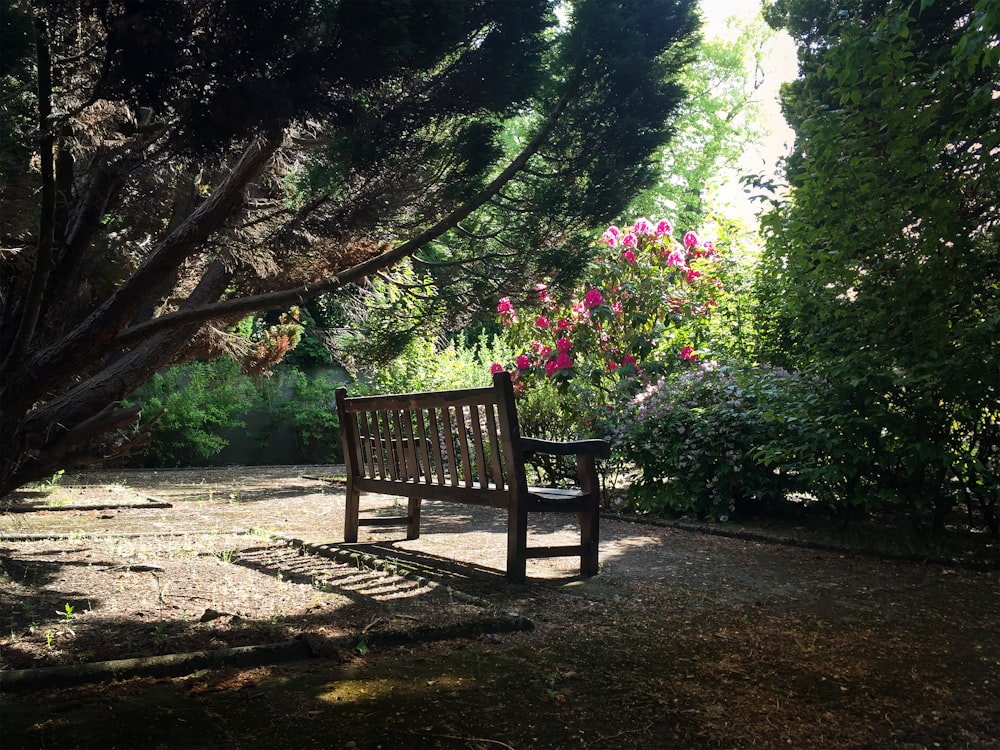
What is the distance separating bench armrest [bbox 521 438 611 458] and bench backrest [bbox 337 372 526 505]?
0.11 m

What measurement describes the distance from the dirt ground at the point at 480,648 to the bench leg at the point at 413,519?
1.04 feet

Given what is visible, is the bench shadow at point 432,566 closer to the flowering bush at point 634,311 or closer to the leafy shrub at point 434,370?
the flowering bush at point 634,311

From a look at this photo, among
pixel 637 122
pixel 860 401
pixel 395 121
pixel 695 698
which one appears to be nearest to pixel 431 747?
pixel 695 698

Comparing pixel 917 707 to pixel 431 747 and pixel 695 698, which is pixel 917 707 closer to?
pixel 695 698

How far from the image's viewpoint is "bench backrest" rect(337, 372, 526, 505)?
13.7 feet

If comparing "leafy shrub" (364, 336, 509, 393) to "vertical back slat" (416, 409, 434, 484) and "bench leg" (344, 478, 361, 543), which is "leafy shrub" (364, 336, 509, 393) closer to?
"bench leg" (344, 478, 361, 543)

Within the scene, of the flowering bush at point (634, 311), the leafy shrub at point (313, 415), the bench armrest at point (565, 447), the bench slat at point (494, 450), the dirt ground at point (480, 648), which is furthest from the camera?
the leafy shrub at point (313, 415)

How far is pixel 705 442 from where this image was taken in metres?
6.55

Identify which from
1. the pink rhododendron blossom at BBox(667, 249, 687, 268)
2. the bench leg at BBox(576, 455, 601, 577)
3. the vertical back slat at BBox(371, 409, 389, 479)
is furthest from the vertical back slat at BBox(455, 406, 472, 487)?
the pink rhododendron blossom at BBox(667, 249, 687, 268)

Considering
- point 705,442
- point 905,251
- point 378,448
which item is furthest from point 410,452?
point 905,251

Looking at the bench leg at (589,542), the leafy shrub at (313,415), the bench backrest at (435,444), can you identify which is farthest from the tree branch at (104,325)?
the leafy shrub at (313,415)

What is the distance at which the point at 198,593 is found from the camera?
12.7 feet

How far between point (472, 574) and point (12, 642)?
219cm

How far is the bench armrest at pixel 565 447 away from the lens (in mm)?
4254
